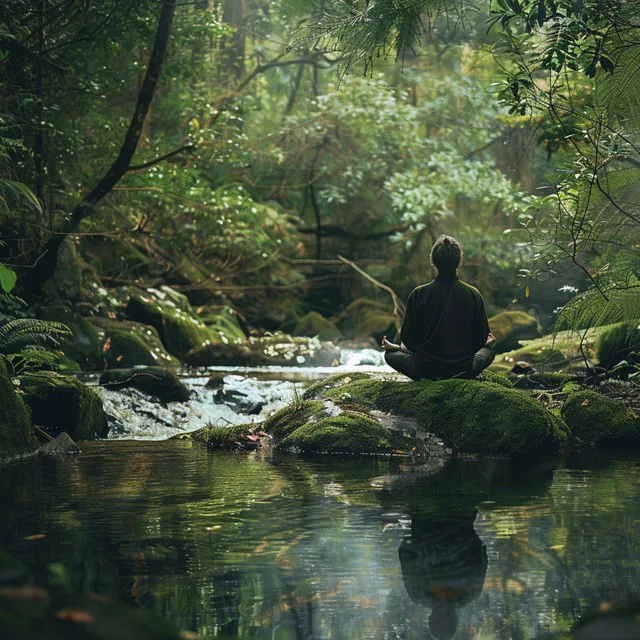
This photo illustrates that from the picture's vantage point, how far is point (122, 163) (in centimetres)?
1527

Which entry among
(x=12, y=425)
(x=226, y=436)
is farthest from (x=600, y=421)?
(x=12, y=425)

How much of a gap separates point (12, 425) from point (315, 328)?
17.6 meters

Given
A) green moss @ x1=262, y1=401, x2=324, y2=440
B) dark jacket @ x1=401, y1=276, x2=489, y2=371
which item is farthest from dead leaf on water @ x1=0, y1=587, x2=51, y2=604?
dark jacket @ x1=401, y1=276, x2=489, y2=371

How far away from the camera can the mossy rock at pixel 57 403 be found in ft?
35.3

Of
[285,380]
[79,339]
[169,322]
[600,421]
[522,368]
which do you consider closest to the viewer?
[600,421]

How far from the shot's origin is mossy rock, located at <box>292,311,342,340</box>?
26.6m

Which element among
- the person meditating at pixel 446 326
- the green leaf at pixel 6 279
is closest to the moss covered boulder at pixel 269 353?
the person meditating at pixel 446 326

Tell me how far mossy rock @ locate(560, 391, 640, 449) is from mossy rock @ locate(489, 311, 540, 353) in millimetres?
13682

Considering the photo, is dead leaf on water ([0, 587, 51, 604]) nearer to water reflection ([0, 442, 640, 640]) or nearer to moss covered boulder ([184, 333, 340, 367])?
water reflection ([0, 442, 640, 640])

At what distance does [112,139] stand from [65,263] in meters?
2.61

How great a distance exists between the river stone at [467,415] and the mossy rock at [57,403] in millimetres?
2468

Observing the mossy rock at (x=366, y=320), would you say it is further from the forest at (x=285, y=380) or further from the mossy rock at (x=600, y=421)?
the mossy rock at (x=600, y=421)

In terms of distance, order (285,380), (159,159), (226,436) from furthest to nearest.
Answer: (285,380) → (159,159) → (226,436)

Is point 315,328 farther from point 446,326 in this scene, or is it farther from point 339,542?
point 339,542
